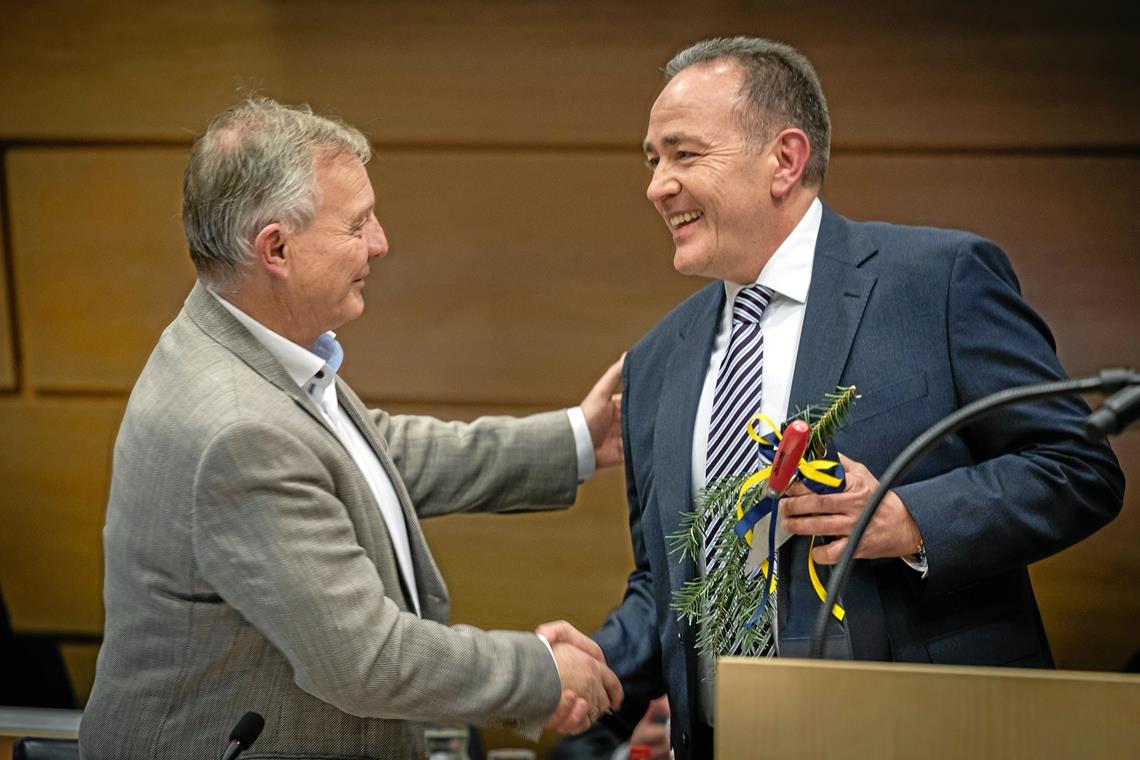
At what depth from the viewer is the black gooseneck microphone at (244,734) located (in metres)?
1.65

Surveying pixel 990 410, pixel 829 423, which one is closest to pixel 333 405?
pixel 829 423

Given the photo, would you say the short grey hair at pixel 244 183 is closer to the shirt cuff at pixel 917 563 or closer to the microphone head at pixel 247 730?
the microphone head at pixel 247 730

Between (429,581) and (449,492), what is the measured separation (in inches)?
14.1

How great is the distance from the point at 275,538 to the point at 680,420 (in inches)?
28.3

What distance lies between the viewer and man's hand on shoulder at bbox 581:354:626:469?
97.5 inches

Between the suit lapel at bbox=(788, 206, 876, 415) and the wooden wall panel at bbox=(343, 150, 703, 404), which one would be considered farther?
the wooden wall panel at bbox=(343, 150, 703, 404)

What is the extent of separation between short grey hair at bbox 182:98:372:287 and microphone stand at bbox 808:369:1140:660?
1008 millimetres

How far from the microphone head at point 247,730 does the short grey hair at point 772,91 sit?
1.20 m

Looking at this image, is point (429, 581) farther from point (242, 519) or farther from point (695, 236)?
point (695, 236)

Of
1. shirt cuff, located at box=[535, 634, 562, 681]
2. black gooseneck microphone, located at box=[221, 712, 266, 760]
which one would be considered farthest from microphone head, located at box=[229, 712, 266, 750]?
shirt cuff, located at box=[535, 634, 562, 681]

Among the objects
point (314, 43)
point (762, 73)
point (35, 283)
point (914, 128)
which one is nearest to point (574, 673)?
point (762, 73)

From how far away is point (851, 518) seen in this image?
1727 millimetres

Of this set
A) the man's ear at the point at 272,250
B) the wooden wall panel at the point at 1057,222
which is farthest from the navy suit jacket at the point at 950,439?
the wooden wall panel at the point at 1057,222

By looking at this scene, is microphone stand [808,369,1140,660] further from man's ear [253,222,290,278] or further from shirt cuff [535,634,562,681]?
man's ear [253,222,290,278]
